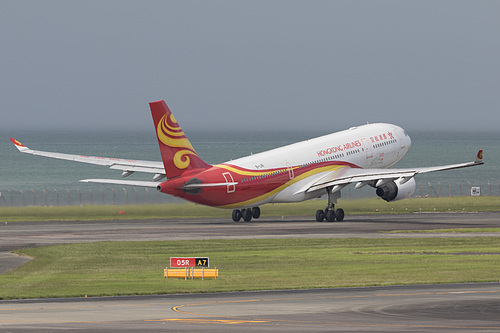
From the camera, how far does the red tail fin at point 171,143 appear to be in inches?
2520

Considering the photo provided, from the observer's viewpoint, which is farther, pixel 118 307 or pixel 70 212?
pixel 70 212

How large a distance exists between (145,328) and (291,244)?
30.0m

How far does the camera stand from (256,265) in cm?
4569

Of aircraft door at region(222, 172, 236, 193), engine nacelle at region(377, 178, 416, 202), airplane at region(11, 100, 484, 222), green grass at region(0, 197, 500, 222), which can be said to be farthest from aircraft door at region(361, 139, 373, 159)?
aircraft door at region(222, 172, 236, 193)

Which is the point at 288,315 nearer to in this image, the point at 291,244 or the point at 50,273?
the point at 50,273

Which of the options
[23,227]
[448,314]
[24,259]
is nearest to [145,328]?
[448,314]

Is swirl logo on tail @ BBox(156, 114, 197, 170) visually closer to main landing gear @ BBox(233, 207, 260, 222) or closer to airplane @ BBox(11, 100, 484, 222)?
airplane @ BBox(11, 100, 484, 222)

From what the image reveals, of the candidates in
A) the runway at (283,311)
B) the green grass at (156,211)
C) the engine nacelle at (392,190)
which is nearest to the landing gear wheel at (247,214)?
the green grass at (156,211)

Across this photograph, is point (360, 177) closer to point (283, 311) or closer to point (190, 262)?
point (190, 262)

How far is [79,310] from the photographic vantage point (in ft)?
103

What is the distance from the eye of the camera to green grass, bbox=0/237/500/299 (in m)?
38.4

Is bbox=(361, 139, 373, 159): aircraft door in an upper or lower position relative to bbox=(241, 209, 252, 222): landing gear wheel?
upper

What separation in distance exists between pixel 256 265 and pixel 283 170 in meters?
27.4

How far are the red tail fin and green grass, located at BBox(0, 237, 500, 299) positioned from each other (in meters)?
8.21
